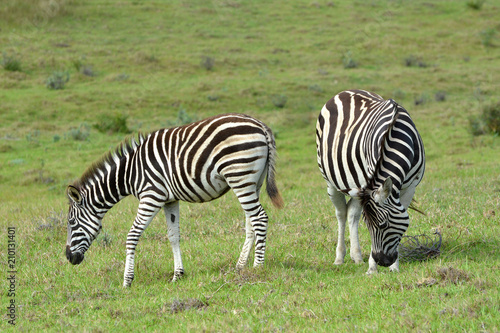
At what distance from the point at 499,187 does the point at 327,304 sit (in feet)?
22.4

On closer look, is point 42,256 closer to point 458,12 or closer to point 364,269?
point 364,269

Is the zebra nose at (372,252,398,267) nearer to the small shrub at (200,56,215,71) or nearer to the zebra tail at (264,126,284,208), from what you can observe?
the zebra tail at (264,126,284,208)

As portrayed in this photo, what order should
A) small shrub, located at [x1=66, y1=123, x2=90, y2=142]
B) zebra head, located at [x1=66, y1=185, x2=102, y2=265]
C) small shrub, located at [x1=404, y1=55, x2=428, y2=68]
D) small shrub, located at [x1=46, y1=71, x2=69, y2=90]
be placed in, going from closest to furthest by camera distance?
1. zebra head, located at [x1=66, y1=185, x2=102, y2=265]
2. small shrub, located at [x1=66, y1=123, x2=90, y2=142]
3. small shrub, located at [x1=46, y1=71, x2=69, y2=90]
4. small shrub, located at [x1=404, y1=55, x2=428, y2=68]

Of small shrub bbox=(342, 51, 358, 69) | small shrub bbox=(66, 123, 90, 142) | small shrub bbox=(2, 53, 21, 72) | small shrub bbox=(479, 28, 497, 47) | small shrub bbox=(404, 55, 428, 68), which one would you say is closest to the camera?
small shrub bbox=(66, 123, 90, 142)

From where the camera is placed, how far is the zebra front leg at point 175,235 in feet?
23.4

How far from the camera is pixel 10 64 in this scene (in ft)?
94.3

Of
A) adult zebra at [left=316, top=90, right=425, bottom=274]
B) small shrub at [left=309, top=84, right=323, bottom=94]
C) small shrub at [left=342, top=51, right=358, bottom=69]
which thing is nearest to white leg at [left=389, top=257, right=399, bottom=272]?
adult zebra at [left=316, top=90, right=425, bottom=274]

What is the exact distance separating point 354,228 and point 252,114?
1791 centimetres

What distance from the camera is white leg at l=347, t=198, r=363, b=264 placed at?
23.9 feet

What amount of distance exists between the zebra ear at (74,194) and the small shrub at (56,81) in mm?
20990

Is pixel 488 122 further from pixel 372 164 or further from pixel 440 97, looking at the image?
pixel 372 164

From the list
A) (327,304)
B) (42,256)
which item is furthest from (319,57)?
(327,304)

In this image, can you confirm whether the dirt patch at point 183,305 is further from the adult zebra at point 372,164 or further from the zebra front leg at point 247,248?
the adult zebra at point 372,164

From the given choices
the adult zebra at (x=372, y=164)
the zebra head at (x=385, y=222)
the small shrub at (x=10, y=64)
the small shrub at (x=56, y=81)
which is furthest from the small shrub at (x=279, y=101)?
the zebra head at (x=385, y=222)
